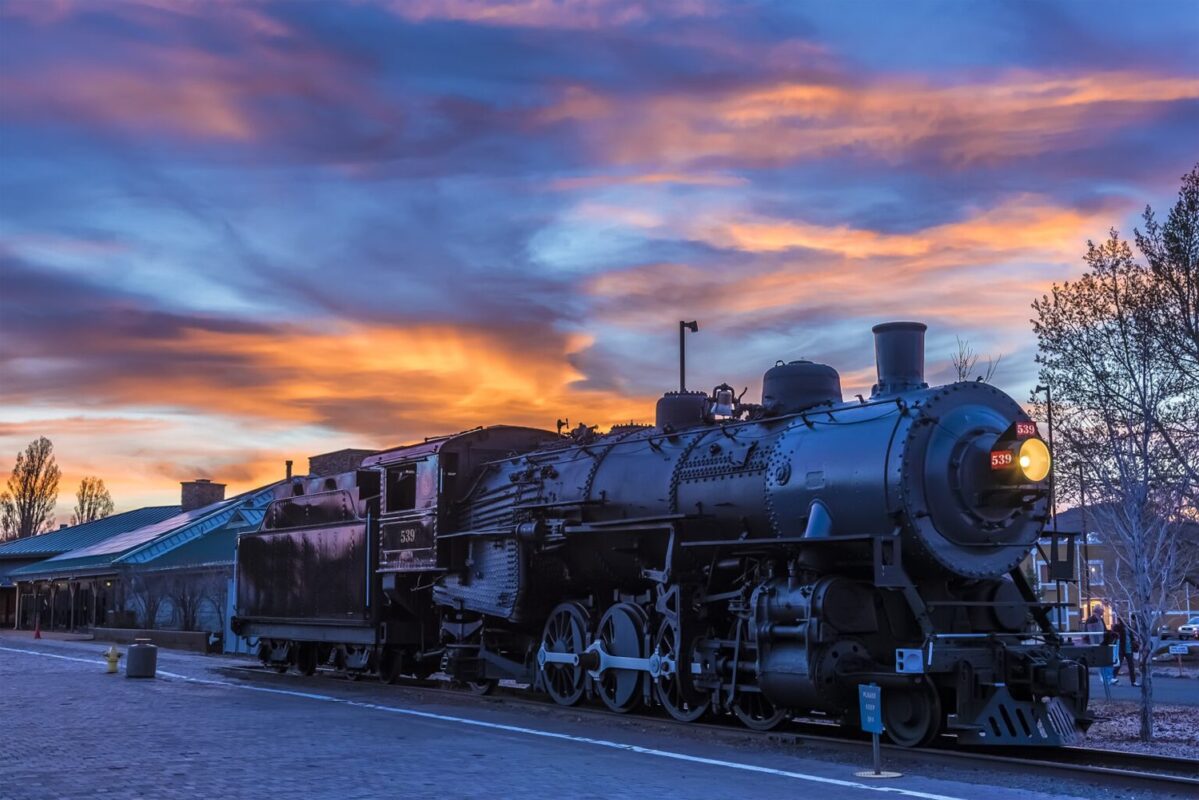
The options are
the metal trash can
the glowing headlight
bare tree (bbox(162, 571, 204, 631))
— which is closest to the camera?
the glowing headlight

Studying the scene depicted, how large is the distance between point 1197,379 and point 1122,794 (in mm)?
19420

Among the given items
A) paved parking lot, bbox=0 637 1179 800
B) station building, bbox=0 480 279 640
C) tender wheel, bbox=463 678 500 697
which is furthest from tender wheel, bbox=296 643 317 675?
station building, bbox=0 480 279 640

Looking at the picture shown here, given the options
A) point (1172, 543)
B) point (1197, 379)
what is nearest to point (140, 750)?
point (1172, 543)

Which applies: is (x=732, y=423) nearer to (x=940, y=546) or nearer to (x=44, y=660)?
(x=940, y=546)

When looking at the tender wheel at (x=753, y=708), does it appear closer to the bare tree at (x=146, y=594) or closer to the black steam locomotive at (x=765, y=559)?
the black steam locomotive at (x=765, y=559)

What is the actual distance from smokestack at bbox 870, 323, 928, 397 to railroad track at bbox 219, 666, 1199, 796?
151 inches

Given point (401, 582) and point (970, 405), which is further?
point (401, 582)

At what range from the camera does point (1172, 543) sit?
17.6m

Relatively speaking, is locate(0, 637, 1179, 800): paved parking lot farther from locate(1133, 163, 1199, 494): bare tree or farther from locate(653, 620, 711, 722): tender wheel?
locate(1133, 163, 1199, 494): bare tree

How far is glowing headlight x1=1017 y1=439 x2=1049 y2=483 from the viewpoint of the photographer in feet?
40.5

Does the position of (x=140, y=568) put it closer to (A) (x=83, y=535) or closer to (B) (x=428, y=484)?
(A) (x=83, y=535)

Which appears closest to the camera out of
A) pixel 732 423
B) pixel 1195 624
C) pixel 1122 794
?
pixel 1122 794

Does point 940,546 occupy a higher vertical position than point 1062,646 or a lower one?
higher

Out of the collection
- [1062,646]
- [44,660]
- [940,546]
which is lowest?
[44,660]
